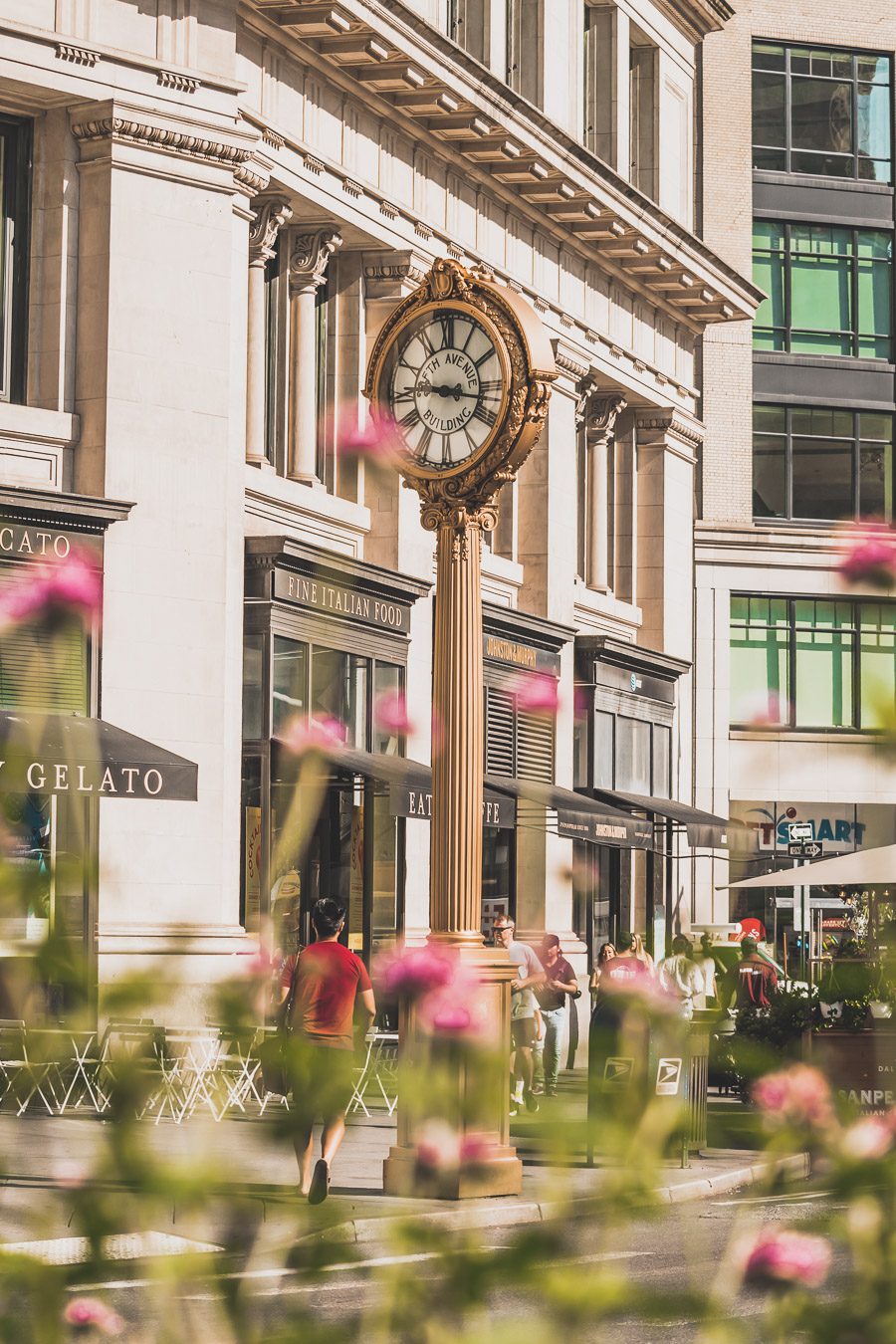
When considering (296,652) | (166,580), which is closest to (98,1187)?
(166,580)

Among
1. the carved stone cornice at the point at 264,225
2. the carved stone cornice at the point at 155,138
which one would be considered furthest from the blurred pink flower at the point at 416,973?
the carved stone cornice at the point at 264,225

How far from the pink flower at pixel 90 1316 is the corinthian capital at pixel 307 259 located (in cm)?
2255

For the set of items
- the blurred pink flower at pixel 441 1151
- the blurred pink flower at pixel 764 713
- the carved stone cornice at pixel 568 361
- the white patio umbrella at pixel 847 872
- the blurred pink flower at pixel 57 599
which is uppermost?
the carved stone cornice at pixel 568 361

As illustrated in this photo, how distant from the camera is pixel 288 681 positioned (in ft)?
75.5

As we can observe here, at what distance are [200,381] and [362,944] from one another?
7225 millimetres

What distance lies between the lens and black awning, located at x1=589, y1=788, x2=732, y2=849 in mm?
32594

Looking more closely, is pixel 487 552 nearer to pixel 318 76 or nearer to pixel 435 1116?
pixel 318 76

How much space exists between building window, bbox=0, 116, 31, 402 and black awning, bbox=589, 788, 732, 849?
44.8ft

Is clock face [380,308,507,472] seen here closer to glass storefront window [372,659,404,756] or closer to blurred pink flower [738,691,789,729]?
blurred pink flower [738,691,789,729]

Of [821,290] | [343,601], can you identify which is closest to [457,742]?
[343,601]

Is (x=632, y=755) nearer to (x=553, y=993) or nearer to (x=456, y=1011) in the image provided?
(x=553, y=993)

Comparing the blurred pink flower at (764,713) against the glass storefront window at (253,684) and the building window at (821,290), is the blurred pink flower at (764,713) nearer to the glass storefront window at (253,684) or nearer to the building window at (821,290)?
the glass storefront window at (253,684)

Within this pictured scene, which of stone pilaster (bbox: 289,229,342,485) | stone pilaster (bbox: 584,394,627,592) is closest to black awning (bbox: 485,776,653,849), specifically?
stone pilaster (bbox: 584,394,627,592)

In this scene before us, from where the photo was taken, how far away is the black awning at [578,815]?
1091 inches
